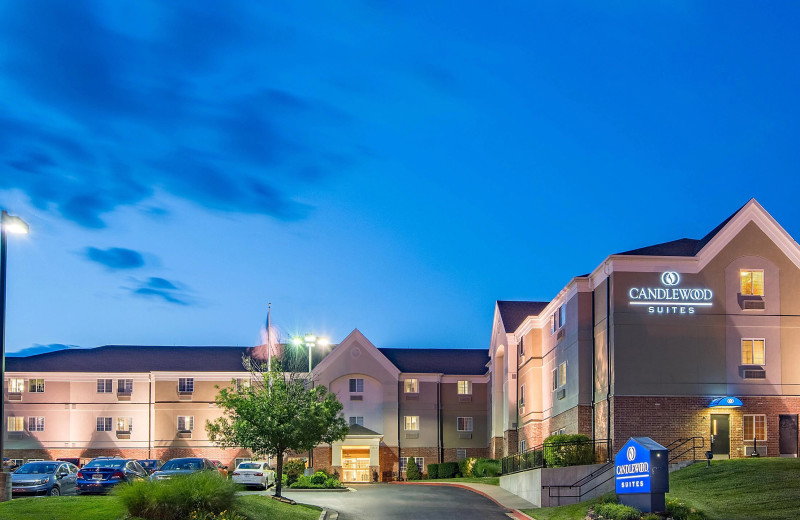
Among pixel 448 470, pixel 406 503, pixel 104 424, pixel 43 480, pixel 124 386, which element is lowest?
pixel 448 470

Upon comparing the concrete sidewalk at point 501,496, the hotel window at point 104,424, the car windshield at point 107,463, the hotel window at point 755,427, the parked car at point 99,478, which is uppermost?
the hotel window at point 755,427

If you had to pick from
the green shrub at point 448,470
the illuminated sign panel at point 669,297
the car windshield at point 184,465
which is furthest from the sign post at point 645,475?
the green shrub at point 448,470

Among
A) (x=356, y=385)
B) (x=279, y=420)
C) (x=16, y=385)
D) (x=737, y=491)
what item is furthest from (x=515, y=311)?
(x=16, y=385)

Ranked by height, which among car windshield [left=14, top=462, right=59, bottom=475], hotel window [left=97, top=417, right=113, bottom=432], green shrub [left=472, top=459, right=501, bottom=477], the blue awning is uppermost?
the blue awning

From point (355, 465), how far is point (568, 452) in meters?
30.1

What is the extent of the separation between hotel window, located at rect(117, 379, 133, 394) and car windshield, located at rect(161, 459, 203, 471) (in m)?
35.9

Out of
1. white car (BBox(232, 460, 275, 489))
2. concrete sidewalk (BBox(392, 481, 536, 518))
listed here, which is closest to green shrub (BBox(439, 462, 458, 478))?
concrete sidewalk (BBox(392, 481, 536, 518))

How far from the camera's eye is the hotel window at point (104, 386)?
70356 millimetres

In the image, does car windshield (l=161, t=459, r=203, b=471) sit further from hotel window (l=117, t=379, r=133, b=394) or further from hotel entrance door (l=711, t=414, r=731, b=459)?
hotel window (l=117, t=379, r=133, b=394)

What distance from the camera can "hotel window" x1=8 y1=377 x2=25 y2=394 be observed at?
69812 mm

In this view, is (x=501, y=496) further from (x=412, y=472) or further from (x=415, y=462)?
(x=415, y=462)

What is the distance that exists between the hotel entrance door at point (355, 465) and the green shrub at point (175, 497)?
41.5 meters

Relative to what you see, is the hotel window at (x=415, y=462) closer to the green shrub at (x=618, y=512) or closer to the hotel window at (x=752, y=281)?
the hotel window at (x=752, y=281)

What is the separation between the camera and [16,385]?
69.9m
